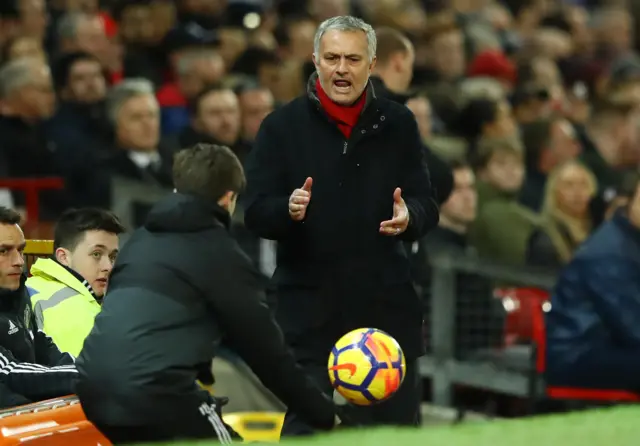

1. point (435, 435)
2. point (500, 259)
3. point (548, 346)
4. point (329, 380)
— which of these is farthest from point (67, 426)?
point (500, 259)

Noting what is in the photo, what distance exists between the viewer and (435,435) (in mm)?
5145

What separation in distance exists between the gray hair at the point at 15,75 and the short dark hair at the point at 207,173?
5.25 m

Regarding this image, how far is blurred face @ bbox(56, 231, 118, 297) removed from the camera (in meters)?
7.39

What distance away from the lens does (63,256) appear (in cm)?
744

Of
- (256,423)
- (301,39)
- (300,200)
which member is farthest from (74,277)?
(301,39)

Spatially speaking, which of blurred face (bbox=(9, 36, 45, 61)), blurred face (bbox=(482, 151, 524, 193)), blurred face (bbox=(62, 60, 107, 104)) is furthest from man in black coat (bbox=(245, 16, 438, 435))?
A: blurred face (bbox=(482, 151, 524, 193))

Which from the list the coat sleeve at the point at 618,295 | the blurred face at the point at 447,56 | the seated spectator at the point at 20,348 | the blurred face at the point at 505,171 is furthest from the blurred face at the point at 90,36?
the seated spectator at the point at 20,348

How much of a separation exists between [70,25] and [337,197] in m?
6.45

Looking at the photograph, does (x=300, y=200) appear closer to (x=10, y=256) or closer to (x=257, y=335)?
(x=257, y=335)

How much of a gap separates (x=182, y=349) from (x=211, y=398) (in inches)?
13.6

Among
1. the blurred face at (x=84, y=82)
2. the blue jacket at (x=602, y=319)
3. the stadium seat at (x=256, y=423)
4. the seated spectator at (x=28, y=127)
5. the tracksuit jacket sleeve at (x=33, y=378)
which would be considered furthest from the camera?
the blurred face at (x=84, y=82)

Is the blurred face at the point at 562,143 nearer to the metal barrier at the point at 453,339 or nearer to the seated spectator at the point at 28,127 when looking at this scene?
the metal barrier at the point at 453,339

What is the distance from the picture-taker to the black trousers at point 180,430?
6266mm

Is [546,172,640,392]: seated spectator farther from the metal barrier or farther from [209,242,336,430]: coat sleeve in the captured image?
[209,242,336,430]: coat sleeve
